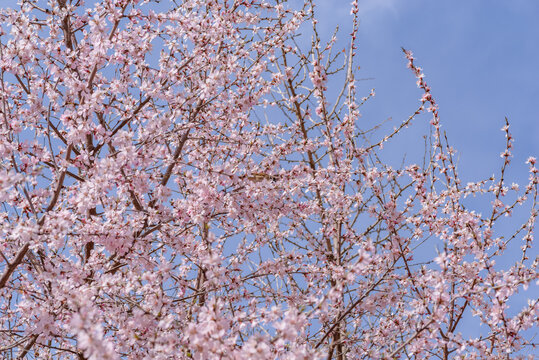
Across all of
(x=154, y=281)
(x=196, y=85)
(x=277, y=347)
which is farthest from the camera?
(x=196, y=85)

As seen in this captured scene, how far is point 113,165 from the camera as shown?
15.2 ft

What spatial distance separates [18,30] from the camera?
201 inches

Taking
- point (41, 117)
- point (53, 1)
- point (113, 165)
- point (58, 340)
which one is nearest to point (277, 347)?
point (113, 165)

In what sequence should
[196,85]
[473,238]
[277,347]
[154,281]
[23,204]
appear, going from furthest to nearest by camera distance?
1. [196,85]
2. [473,238]
3. [23,204]
4. [154,281]
5. [277,347]

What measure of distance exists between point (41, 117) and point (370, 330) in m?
4.91

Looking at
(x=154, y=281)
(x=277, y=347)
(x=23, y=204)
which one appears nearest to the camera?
(x=277, y=347)

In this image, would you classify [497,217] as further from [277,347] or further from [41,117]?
[41,117]

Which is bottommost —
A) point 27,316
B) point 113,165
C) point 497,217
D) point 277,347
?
point 277,347

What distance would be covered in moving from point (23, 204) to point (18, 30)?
178 cm

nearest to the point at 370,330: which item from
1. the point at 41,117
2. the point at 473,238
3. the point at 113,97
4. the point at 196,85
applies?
the point at 473,238

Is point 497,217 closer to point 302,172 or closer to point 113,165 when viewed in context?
point 302,172

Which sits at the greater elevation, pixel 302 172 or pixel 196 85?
pixel 196 85

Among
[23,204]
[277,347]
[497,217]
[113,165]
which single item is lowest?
[277,347]

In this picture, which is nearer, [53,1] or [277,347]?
[277,347]
